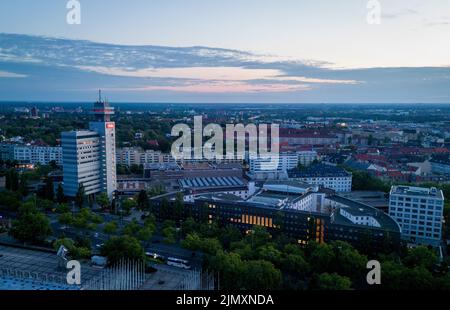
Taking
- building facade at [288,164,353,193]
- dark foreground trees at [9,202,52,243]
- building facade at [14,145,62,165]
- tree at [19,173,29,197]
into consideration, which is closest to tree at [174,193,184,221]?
dark foreground trees at [9,202,52,243]

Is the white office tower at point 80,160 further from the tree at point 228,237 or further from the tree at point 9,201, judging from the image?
the tree at point 228,237

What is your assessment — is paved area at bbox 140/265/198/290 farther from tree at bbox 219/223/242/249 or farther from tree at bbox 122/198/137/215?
tree at bbox 122/198/137/215

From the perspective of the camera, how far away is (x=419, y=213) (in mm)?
12562

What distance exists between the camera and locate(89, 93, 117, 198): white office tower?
677 inches

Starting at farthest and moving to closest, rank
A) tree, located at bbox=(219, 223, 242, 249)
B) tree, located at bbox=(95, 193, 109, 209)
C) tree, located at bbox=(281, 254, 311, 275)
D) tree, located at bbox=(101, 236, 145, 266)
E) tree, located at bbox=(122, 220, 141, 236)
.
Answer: tree, located at bbox=(95, 193, 109, 209) < tree, located at bbox=(122, 220, 141, 236) < tree, located at bbox=(219, 223, 242, 249) < tree, located at bbox=(101, 236, 145, 266) < tree, located at bbox=(281, 254, 311, 275)

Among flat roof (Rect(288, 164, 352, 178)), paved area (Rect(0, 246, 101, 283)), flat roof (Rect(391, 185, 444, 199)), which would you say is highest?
flat roof (Rect(391, 185, 444, 199))

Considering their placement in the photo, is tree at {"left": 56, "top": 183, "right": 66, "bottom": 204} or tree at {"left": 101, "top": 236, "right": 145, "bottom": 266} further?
tree at {"left": 56, "top": 183, "right": 66, "bottom": 204}

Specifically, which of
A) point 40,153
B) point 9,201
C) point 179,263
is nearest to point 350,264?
point 179,263

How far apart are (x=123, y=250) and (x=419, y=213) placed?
916 cm

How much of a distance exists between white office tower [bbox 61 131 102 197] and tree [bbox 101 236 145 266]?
7.53m

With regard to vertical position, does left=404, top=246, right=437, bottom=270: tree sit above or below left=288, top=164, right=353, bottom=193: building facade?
below

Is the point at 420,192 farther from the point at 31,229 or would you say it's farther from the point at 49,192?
the point at 49,192
